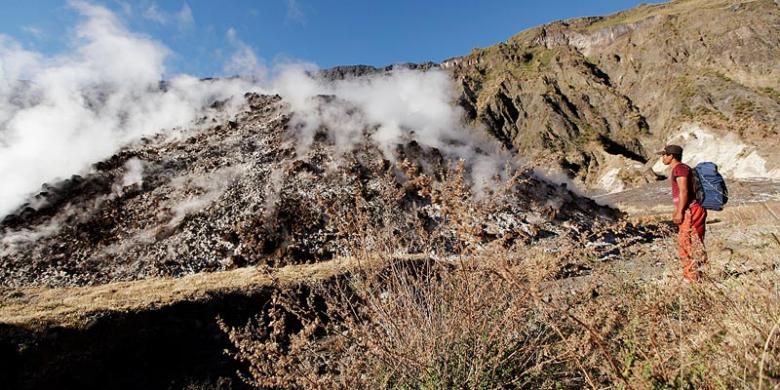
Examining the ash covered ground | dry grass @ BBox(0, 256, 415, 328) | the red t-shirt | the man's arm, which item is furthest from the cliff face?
dry grass @ BBox(0, 256, 415, 328)

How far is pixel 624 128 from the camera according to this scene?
3243 inches

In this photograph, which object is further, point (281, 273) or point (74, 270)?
point (74, 270)

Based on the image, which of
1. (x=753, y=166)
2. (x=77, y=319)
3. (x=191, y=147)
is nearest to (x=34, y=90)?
(x=191, y=147)

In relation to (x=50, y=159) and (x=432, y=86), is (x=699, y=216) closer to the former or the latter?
(x=50, y=159)

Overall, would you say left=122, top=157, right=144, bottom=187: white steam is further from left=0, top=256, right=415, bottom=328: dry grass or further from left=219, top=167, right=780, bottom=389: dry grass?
left=219, top=167, right=780, bottom=389: dry grass

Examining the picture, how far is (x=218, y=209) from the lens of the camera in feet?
45.1

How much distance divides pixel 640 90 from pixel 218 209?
3575 inches

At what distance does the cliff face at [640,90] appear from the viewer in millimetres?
62688

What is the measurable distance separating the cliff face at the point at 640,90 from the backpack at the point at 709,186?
53869mm

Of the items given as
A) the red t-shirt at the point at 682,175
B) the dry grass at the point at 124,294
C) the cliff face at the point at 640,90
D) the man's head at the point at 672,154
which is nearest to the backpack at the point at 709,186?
the red t-shirt at the point at 682,175

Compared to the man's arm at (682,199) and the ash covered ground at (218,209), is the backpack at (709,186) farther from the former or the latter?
the ash covered ground at (218,209)

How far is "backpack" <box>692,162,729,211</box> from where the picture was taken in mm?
4406

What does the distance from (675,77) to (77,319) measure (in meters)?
94.8

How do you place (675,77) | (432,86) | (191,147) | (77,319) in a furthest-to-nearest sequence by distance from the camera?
(675,77) < (432,86) < (191,147) < (77,319)
